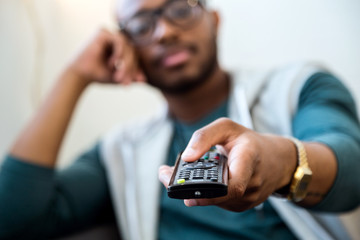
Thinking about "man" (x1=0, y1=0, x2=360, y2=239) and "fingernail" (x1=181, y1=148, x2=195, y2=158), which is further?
"man" (x1=0, y1=0, x2=360, y2=239)

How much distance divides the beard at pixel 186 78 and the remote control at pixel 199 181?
0.52m

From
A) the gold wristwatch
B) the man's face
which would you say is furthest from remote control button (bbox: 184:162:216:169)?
the man's face

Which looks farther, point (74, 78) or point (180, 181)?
point (74, 78)

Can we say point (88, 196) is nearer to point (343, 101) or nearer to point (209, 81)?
point (209, 81)

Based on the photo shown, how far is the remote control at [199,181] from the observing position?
0.87 feet

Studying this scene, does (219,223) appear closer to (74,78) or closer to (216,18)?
(74,78)

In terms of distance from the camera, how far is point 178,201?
2.11ft

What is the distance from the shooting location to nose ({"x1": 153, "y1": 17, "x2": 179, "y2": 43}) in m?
0.79

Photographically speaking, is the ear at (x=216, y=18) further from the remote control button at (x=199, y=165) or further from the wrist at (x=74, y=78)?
the remote control button at (x=199, y=165)

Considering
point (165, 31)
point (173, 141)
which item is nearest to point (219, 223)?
point (173, 141)

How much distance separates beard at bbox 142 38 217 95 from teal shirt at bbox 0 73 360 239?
10cm

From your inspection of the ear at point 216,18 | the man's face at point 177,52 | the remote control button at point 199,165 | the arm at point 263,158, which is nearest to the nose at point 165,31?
the man's face at point 177,52

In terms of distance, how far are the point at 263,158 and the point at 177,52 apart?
20.8 inches

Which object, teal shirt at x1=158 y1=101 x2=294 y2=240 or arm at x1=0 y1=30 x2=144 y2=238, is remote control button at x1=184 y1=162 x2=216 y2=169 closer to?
teal shirt at x1=158 y1=101 x2=294 y2=240
